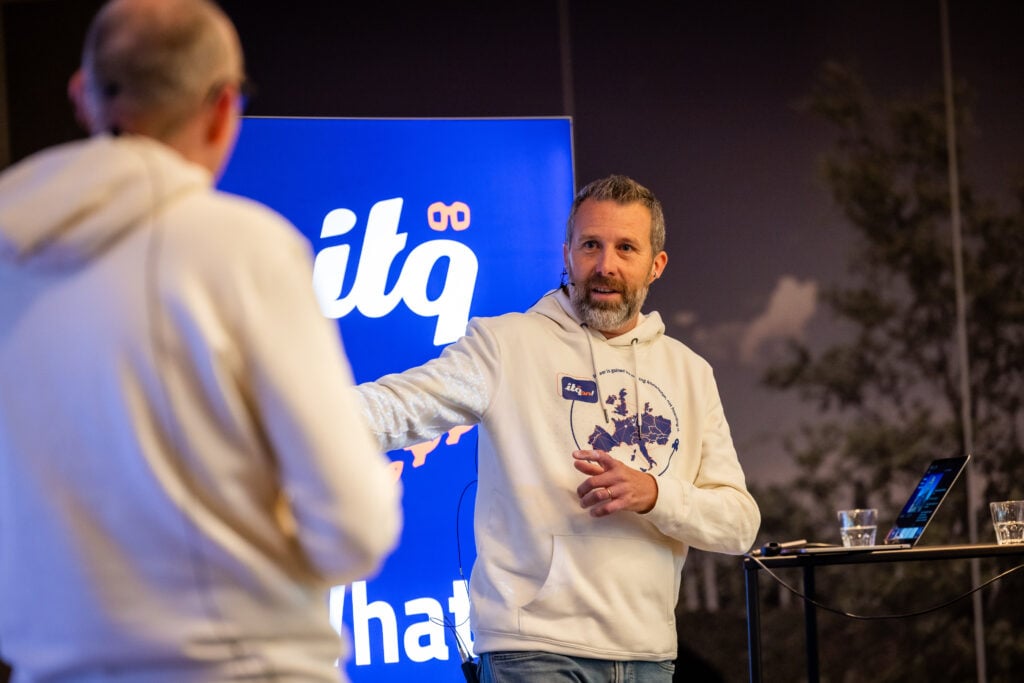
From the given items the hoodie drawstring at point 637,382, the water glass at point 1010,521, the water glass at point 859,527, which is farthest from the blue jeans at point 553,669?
the water glass at point 1010,521

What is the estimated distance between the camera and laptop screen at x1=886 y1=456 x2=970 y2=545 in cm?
302

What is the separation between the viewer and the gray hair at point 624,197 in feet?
8.94

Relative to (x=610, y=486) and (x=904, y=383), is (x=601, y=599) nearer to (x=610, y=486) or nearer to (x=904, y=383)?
(x=610, y=486)

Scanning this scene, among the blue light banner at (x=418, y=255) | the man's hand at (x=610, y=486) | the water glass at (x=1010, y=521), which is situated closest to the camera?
the man's hand at (x=610, y=486)

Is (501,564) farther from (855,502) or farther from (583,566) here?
(855,502)

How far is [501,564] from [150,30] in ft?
4.85

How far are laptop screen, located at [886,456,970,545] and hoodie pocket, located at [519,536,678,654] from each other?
0.90 meters

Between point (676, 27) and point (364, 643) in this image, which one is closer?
point (364, 643)

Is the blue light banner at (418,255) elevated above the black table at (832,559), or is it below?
above

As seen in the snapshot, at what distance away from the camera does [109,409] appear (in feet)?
3.67

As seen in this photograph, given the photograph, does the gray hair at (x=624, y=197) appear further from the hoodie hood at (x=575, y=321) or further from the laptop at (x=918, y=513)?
the laptop at (x=918, y=513)

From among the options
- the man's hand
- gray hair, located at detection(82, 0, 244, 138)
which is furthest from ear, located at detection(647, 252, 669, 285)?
gray hair, located at detection(82, 0, 244, 138)

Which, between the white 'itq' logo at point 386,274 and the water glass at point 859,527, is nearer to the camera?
the water glass at point 859,527

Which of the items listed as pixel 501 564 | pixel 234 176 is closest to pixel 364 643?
pixel 501 564
